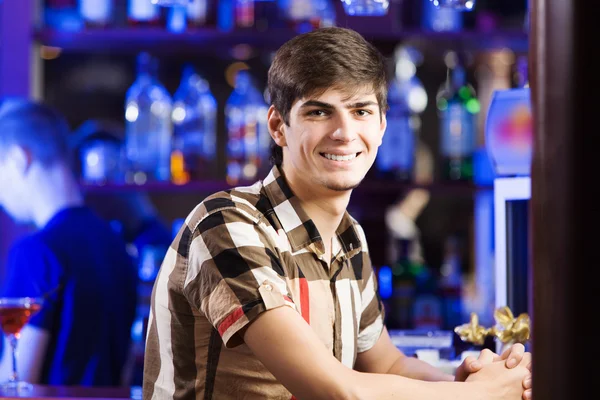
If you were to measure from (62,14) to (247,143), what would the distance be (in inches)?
30.6

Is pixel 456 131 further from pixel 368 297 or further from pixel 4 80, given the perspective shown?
pixel 4 80

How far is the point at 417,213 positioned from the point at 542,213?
252 centimetres

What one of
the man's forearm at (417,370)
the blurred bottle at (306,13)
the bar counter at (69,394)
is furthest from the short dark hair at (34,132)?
the man's forearm at (417,370)

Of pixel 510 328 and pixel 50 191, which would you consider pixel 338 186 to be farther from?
pixel 50 191

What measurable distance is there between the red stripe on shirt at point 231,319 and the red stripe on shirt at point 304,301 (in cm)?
19

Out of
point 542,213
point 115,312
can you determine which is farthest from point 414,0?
point 542,213

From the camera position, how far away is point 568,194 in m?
0.50

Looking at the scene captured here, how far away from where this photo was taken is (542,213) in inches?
20.6

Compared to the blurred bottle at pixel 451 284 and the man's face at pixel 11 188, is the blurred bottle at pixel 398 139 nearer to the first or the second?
the blurred bottle at pixel 451 284

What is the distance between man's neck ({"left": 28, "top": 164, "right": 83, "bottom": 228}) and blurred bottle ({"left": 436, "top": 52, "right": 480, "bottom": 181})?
120 cm

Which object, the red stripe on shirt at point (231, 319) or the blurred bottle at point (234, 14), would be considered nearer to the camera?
the red stripe on shirt at point (231, 319)

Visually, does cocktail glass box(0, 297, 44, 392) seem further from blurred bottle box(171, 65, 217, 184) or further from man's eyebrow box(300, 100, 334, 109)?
blurred bottle box(171, 65, 217, 184)

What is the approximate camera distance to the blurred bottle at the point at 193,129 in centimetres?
274

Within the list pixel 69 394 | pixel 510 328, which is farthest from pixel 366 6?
pixel 69 394
